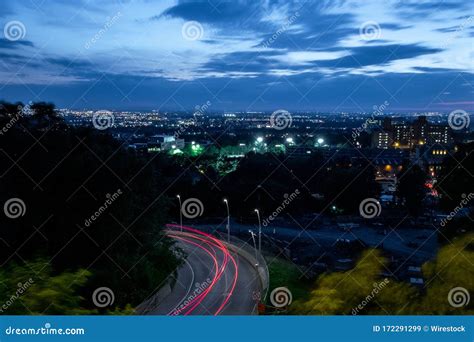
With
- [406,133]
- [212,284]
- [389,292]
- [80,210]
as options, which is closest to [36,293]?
[389,292]

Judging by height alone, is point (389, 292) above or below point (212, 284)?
above

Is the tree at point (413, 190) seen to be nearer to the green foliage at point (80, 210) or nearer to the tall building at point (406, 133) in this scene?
the green foliage at point (80, 210)

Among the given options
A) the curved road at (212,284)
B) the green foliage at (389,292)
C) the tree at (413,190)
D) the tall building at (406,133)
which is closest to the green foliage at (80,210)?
the curved road at (212,284)

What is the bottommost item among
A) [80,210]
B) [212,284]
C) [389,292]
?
[212,284]

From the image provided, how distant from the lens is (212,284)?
8102 millimetres

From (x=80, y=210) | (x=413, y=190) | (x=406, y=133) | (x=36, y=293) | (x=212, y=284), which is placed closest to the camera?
(x=36, y=293)

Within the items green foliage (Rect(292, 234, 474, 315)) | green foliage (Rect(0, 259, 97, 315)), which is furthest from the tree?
green foliage (Rect(0, 259, 97, 315))

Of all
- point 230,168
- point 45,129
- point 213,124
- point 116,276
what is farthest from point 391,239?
point 213,124

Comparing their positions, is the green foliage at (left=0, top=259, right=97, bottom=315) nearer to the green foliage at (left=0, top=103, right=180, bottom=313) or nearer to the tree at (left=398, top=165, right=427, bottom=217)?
the green foliage at (left=0, top=103, right=180, bottom=313)

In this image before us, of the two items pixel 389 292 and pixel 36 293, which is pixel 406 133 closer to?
pixel 389 292

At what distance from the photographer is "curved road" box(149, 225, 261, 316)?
6.85 meters

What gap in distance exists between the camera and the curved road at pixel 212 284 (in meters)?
6.85

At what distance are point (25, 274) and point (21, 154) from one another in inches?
193

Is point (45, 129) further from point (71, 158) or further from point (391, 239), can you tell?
point (391, 239)
